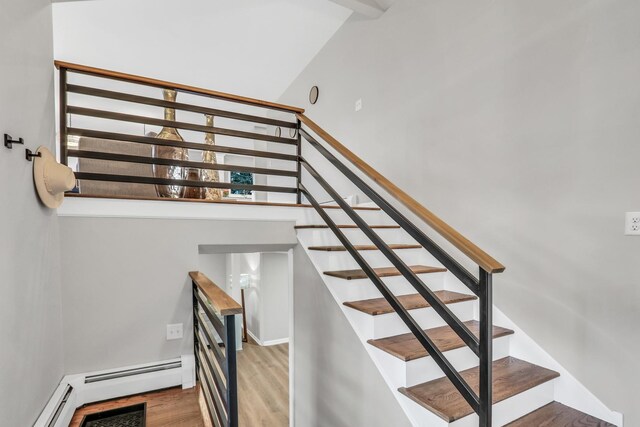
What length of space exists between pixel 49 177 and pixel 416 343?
6.92 feet

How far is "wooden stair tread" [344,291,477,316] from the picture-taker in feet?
6.20

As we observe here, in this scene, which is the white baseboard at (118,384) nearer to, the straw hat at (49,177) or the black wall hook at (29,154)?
the straw hat at (49,177)

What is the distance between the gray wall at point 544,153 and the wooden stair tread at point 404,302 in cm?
28

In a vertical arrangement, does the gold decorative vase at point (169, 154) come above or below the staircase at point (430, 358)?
above

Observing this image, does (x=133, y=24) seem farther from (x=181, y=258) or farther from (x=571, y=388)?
(x=571, y=388)

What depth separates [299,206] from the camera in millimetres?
2789

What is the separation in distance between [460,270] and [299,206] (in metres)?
1.73

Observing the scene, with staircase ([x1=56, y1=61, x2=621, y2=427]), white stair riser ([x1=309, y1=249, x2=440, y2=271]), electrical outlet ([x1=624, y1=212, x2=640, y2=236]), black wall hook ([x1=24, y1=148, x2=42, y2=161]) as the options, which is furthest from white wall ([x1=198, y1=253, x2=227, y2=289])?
electrical outlet ([x1=624, y1=212, x2=640, y2=236])

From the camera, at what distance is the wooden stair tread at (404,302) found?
74.4 inches

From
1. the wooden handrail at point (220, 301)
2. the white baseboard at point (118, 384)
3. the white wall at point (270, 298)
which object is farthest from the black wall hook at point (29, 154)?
the white wall at point (270, 298)

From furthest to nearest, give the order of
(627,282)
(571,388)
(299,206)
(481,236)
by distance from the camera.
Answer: (299,206) → (481,236) → (571,388) → (627,282)

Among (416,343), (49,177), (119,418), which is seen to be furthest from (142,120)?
(416,343)

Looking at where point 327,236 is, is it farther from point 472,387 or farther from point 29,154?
point 29,154

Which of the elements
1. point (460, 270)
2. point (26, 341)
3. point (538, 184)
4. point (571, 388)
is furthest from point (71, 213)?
point (571, 388)
